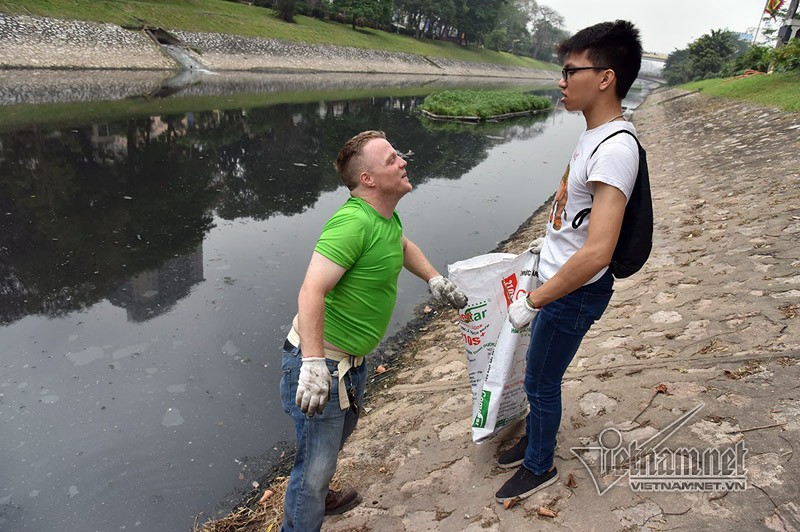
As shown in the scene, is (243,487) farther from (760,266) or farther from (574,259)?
(760,266)

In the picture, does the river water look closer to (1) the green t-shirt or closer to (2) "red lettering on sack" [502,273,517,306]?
(1) the green t-shirt

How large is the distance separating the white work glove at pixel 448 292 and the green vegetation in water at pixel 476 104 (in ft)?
74.6

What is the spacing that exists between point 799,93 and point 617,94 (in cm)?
1727

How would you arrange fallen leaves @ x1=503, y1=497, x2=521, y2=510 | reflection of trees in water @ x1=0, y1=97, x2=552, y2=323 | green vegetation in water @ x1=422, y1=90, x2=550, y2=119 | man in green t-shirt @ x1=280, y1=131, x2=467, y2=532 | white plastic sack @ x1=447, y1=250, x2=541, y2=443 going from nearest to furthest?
1. man in green t-shirt @ x1=280, y1=131, x2=467, y2=532
2. fallen leaves @ x1=503, y1=497, x2=521, y2=510
3. white plastic sack @ x1=447, y1=250, x2=541, y2=443
4. reflection of trees in water @ x1=0, y1=97, x2=552, y2=323
5. green vegetation in water @ x1=422, y1=90, x2=550, y2=119

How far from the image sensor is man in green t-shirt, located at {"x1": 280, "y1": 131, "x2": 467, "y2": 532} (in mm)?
2098

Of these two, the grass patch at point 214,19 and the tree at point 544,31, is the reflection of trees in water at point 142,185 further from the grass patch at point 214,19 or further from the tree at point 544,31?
the tree at point 544,31

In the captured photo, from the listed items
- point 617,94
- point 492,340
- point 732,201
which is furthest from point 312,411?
point 732,201

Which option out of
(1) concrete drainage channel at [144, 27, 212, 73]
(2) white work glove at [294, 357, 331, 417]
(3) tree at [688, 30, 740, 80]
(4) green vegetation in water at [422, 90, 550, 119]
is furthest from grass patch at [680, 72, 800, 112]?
(3) tree at [688, 30, 740, 80]

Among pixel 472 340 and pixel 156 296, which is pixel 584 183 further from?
pixel 156 296

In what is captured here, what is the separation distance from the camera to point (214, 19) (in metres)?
35.8

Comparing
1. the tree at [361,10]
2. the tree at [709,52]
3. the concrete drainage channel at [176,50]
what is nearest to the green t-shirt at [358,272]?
the concrete drainage channel at [176,50]

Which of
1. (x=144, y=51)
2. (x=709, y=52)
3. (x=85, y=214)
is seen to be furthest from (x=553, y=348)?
(x=709, y=52)

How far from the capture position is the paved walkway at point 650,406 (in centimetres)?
240

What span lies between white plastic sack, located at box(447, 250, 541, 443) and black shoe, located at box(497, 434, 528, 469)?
6.2 inches
